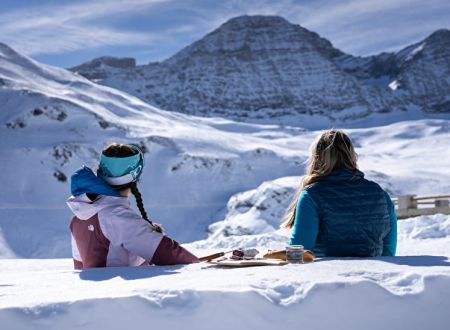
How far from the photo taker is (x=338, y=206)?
3627mm

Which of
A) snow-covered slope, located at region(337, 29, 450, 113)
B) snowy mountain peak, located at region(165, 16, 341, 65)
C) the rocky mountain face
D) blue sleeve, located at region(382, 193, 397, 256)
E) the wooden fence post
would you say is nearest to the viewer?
blue sleeve, located at region(382, 193, 397, 256)

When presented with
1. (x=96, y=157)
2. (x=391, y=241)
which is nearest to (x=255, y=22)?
(x=96, y=157)

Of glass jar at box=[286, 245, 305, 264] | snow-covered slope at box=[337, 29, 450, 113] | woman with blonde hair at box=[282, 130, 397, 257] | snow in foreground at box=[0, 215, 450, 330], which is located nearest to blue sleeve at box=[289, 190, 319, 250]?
woman with blonde hair at box=[282, 130, 397, 257]

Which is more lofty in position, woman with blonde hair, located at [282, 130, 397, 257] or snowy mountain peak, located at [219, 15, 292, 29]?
snowy mountain peak, located at [219, 15, 292, 29]

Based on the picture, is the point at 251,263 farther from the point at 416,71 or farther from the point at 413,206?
the point at 416,71

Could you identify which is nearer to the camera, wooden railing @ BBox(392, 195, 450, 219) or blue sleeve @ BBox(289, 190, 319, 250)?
blue sleeve @ BBox(289, 190, 319, 250)

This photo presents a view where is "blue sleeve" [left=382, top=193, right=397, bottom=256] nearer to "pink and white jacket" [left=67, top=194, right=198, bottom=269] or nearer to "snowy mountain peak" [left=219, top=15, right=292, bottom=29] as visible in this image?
"pink and white jacket" [left=67, top=194, right=198, bottom=269]

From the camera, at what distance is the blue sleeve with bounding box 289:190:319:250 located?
12.0 ft

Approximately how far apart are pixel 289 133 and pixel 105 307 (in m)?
56.8

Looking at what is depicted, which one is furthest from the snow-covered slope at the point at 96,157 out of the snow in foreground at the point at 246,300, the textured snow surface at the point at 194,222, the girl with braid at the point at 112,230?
the snow in foreground at the point at 246,300

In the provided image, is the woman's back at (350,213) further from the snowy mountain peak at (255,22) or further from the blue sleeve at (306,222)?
the snowy mountain peak at (255,22)

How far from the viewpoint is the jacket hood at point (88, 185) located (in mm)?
3611

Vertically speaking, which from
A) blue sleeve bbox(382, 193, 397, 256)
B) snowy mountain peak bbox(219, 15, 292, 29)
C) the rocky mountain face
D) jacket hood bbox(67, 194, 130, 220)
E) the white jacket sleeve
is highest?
snowy mountain peak bbox(219, 15, 292, 29)

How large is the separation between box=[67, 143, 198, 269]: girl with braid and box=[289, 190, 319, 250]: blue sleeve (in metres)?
0.67
